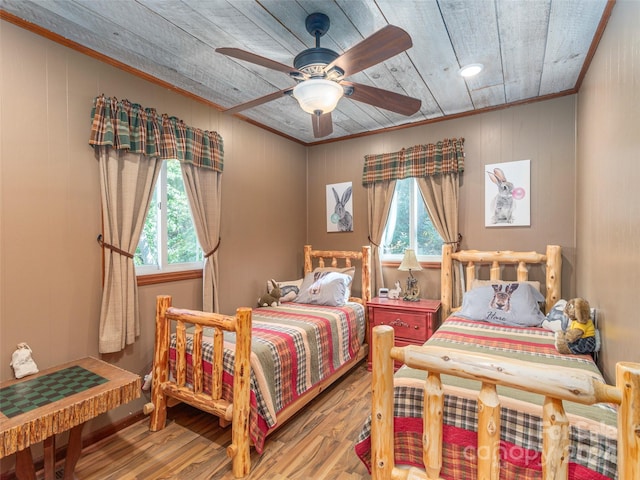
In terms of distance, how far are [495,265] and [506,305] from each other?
1.65ft

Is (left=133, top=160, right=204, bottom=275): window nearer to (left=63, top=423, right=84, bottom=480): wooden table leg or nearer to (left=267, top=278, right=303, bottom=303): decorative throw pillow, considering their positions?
(left=267, top=278, right=303, bottom=303): decorative throw pillow

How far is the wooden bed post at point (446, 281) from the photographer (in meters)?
3.11

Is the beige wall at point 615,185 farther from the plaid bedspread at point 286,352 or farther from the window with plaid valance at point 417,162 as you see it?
the plaid bedspread at point 286,352

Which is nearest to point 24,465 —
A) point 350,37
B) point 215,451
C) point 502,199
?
point 215,451

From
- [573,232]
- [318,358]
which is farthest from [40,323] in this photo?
[573,232]

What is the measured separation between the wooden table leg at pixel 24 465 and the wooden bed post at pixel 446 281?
10.0 feet

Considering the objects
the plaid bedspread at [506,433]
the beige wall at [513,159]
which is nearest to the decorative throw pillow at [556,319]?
the beige wall at [513,159]

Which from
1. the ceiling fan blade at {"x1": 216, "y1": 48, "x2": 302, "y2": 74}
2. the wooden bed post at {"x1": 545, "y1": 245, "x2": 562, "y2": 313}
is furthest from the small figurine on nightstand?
the ceiling fan blade at {"x1": 216, "y1": 48, "x2": 302, "y2": 74}

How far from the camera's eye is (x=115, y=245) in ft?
7.27

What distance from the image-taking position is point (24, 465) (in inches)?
61.1

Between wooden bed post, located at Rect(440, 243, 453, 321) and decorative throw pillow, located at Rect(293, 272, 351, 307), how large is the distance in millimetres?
950

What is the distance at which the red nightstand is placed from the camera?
297 centimetres

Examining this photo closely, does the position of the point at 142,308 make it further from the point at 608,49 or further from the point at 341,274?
the point at 608,49

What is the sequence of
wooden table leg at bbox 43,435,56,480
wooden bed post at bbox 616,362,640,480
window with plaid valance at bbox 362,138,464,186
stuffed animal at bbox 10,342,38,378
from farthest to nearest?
window with plaid valance at bbox 362,138,464,186
stuffed animal at bbox 10,342,38,378
wooden table leg at bbox 43,435,56,480
wooden bed post at bbox 616,362,640,480
